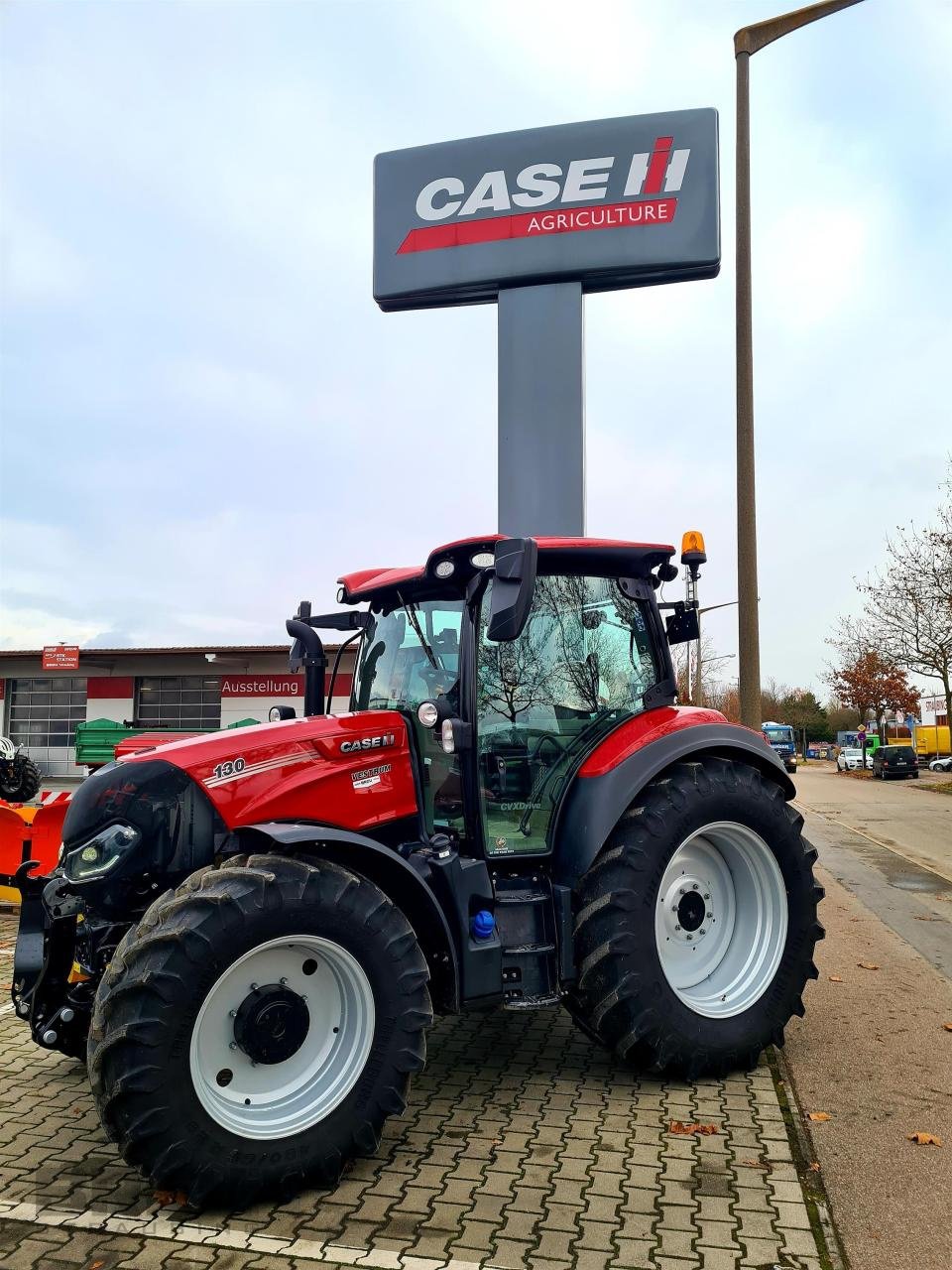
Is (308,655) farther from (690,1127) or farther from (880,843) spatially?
(880,843)

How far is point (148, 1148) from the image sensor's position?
3.25 metres

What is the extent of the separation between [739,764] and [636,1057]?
1520 millimetres

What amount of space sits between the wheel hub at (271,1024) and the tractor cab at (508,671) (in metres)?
1.11

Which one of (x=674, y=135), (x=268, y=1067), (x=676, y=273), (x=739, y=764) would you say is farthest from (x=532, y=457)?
(x=268, y=1067)

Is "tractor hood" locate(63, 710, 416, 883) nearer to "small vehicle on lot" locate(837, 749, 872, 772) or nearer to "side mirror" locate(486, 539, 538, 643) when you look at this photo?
"side mirror" locate(486, 539, 538, 643)

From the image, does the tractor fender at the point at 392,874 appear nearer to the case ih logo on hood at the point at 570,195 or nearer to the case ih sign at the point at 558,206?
the case ih sign at the point at 558,206

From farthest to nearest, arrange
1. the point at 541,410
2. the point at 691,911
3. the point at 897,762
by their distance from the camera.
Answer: the point at 897,762, the point at 541,410, the point at 691,911

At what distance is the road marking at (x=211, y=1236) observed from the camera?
3.09 meters

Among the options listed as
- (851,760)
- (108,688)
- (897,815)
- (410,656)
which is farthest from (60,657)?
(851,760)

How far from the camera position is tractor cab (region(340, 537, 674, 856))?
14.8 ft

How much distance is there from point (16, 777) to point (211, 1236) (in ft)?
56.1

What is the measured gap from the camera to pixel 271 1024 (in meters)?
3.58

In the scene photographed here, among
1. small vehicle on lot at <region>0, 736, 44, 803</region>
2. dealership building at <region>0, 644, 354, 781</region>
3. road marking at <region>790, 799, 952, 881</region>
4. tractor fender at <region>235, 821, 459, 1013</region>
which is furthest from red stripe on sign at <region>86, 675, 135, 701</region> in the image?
tractor fender at <region>235, 821, 459, 1013</region>

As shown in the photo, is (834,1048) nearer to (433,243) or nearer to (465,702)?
(465,702)
